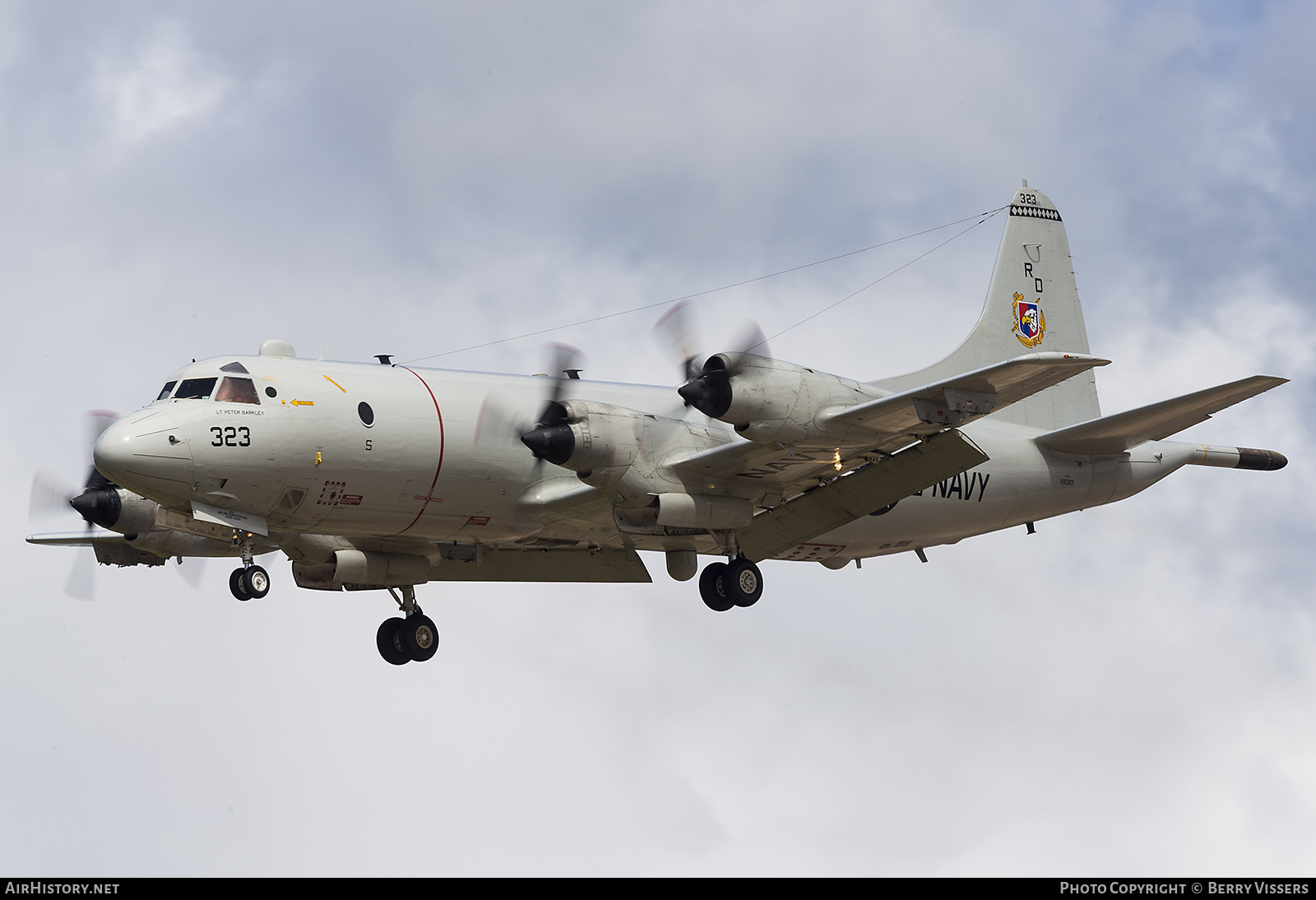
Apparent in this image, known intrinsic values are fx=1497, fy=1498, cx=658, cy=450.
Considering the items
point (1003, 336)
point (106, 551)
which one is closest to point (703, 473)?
point (1003, 336)

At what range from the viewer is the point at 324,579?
23.8 metres

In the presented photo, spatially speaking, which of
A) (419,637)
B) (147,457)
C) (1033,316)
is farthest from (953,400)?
(147,457)

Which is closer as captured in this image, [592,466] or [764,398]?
[764,398]

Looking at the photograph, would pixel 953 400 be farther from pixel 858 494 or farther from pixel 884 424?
pixel 858 494

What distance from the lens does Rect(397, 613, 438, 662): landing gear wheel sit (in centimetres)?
2472

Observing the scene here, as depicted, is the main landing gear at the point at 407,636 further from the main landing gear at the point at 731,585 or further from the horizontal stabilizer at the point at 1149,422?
the horizontal stabilizer at the point at 1149,422

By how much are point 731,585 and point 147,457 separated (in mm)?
8220

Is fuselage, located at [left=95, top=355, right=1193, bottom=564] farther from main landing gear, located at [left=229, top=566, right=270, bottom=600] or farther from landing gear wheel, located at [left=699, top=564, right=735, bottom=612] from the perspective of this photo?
main landing gear, located at [left=229, top=566, right=270, bottom=600]

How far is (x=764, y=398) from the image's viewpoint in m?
19.8

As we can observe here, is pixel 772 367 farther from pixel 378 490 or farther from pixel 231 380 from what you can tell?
pixel 231 380

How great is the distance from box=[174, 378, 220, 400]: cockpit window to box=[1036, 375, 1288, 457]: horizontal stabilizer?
43.2 ft

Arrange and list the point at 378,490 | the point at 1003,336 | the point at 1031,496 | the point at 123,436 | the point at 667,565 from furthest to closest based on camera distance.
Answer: the point at 1003,336
the point at 1031,496
the point at 667,565
the point at 378,490
the point at 123,436

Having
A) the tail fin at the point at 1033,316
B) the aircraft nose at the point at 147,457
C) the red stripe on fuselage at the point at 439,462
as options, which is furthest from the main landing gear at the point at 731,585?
the aircraft nose at the point at 147,457

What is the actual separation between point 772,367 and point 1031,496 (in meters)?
6.92
